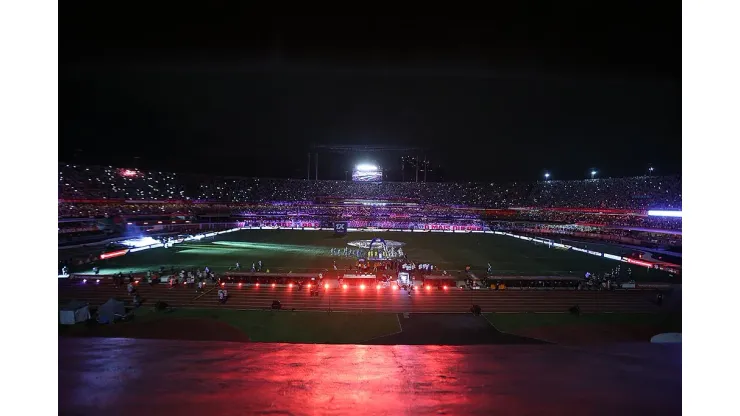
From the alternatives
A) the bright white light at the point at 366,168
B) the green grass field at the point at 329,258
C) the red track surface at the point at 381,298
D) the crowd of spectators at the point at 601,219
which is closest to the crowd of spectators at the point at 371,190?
the crowd of spectators at the point at 601,219

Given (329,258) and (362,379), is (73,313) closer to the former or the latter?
(362,379)

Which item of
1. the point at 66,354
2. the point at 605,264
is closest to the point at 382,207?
the point at 605,264

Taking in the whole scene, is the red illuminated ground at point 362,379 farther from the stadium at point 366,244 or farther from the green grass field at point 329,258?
the green grass field at point 329,258

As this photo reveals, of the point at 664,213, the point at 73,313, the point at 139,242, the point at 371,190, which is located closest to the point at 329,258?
the point at 73,313

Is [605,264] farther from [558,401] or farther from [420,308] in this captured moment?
[558,401]

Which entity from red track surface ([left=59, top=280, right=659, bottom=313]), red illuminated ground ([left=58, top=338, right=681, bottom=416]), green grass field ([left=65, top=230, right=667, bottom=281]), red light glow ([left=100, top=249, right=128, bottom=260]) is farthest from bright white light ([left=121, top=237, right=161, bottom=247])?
red illuminated ground ([left=58, top=338, right=681, bottom=416])
